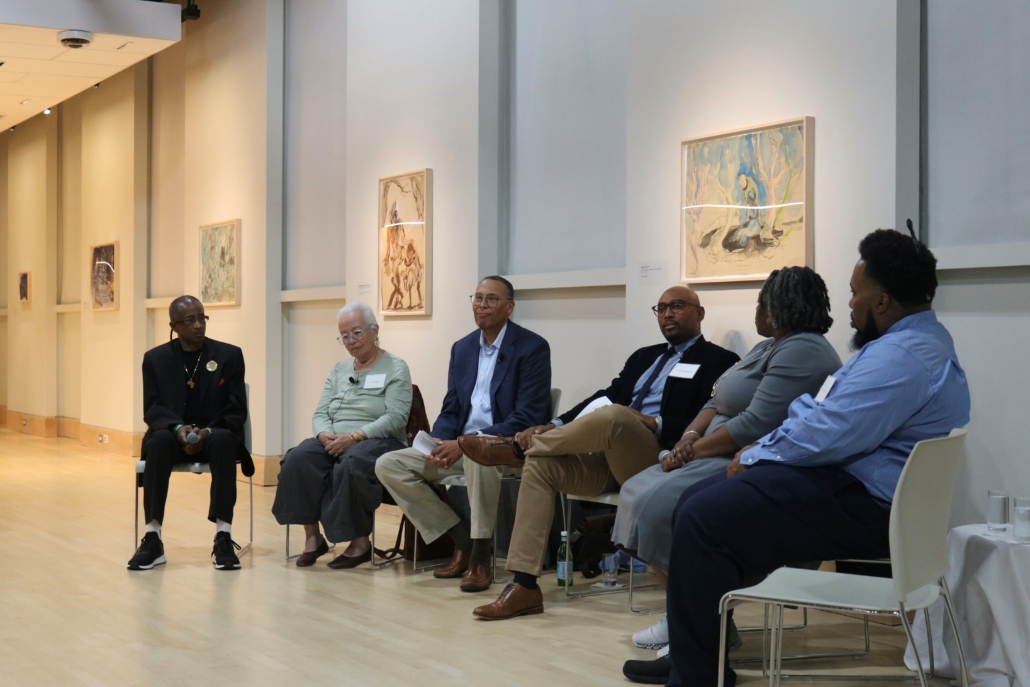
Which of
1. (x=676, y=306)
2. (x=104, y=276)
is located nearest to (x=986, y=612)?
(x=676, y=306)

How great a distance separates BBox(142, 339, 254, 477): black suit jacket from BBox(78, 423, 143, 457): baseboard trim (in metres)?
5.11

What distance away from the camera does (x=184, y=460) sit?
558 cm

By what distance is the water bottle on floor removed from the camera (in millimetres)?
4848

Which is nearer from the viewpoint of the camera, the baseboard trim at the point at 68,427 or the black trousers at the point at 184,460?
the black trousers at the point at 184,460

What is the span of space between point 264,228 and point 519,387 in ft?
13.8

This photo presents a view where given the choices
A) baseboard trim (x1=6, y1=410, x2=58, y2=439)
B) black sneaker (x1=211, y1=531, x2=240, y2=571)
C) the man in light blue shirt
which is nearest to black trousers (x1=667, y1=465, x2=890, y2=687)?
the man in light blue shirt

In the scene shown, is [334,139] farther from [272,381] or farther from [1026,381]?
[1026,381]

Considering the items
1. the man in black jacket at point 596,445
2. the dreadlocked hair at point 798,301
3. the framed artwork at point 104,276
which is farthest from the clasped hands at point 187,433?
the framed artwork at point 104,276

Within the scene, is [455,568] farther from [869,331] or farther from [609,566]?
[869,331]

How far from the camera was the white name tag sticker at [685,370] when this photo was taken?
4.49 meters

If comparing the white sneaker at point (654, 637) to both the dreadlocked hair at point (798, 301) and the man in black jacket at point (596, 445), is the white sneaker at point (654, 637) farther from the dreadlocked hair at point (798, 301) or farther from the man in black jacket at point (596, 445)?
the dreadlocked hair at point (798, 301)

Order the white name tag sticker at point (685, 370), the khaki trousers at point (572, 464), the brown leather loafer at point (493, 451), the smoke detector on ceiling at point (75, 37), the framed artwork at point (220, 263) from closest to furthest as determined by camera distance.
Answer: the khaki trousers at point (572, 464) < the white name tag sticker at point (685, 370) < the brown leather loafer at point (493, 451) < the smoke detector on ceiling at point (75, 37) < the framed artwork at point (220, 263)

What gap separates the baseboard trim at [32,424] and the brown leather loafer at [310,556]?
29.9 ft

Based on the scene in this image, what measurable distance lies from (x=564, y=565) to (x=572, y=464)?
79 centimetres
